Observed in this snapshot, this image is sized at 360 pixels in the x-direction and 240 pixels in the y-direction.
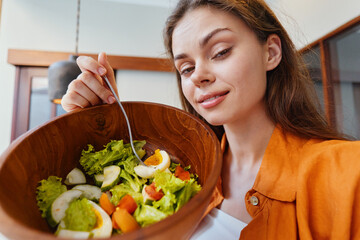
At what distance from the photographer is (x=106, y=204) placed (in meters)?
0.61

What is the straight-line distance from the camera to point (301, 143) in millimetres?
896

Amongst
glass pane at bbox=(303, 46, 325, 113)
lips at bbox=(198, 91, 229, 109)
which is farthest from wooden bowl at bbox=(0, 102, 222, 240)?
glass pane at bbox=(303, 46, 325, 113)

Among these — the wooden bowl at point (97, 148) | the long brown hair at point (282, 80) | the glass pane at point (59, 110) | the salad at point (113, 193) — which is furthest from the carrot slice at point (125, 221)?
the glass pane at point (59, 110)

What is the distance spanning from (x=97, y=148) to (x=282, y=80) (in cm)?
81

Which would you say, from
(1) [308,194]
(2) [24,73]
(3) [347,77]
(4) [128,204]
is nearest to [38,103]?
(2) [24,73]

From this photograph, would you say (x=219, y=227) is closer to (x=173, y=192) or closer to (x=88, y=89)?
(x=173, y=192)

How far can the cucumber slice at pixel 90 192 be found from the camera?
66cm

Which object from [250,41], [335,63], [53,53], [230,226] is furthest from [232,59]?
[53,53]

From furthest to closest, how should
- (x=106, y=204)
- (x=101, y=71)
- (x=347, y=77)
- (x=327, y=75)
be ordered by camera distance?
(x=327, y=75)
(x=347, y=77)
(x=101, y=71)
(x=106, y=204)

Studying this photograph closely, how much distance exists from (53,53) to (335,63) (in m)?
3.54

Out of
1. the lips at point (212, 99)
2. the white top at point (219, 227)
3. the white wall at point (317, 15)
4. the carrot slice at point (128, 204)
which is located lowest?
the white top at point (219, 227)

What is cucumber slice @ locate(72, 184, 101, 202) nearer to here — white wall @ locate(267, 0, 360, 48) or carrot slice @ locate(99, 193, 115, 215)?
carrot slice @ locate(99, 193, 115, 215)

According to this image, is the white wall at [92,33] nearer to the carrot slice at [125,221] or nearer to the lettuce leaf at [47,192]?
the lettuce leaf at [47,192]

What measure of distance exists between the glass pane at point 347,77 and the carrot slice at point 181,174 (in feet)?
7.15
